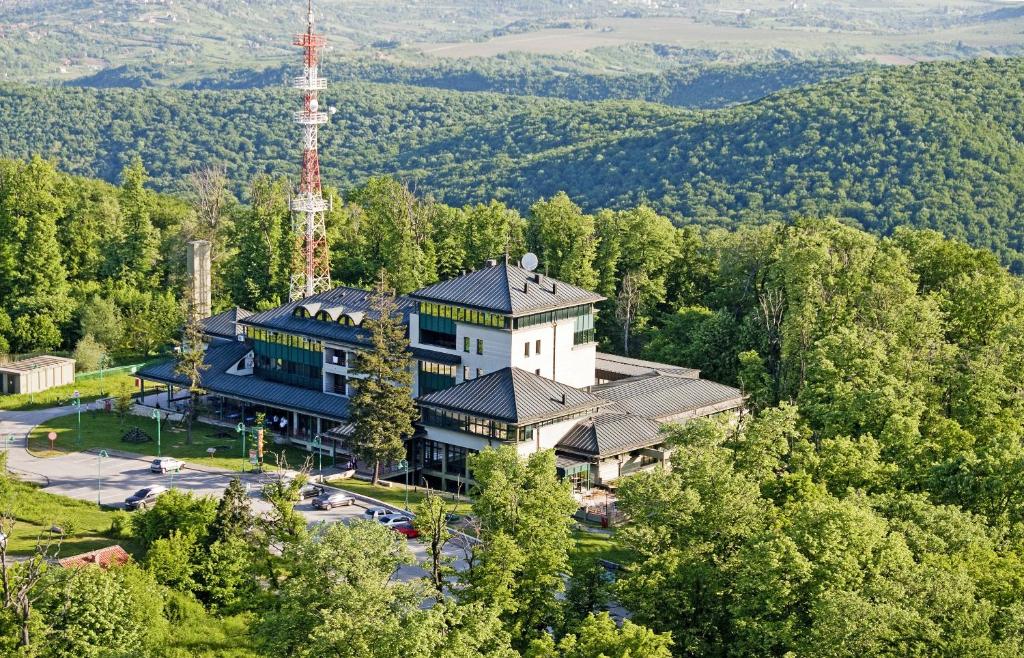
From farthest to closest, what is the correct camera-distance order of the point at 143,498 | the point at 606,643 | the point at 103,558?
the point at 143,498 → the point at 103,558 → the point at 606,643

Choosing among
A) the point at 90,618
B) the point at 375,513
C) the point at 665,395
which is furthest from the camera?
Result: the point at 665,395

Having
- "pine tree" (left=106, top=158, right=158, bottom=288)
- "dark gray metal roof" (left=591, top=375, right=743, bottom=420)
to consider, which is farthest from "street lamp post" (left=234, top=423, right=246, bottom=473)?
"pine tree" (left=106, top=158, right=158, bottom=288)

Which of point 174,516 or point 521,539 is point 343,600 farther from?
point 174,516

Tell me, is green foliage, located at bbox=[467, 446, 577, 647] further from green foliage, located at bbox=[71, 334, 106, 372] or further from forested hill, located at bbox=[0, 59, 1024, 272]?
forested hill, located at bbox=[0, 59, 1024, 272]

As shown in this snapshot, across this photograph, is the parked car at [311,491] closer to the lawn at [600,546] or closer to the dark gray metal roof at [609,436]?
the dark gray metal roof at [609,436]


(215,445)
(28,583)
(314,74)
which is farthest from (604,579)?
(314,74)

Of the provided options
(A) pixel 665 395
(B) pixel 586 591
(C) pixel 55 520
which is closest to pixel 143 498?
(C) pixel 55 520
